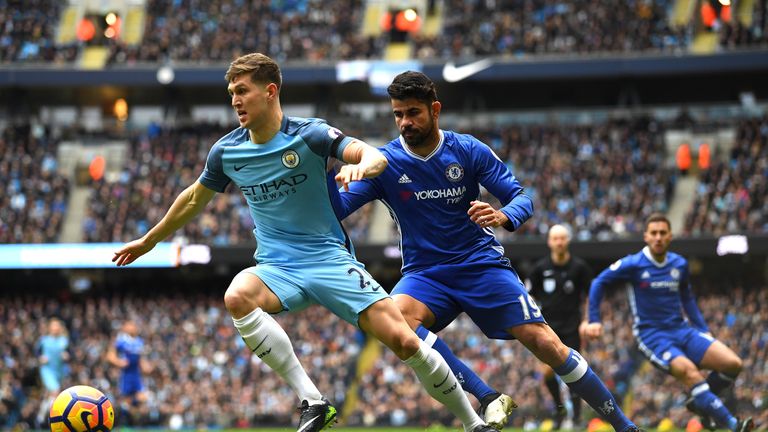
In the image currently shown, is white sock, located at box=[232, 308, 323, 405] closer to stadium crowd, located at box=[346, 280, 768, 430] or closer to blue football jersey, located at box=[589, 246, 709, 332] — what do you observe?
blue football jersey, located at box=[589, 246, 709, 332]

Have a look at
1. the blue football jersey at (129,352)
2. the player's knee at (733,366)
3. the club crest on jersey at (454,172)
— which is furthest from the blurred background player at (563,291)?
the blue football jersey at (129,352)

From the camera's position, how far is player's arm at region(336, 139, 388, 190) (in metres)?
6.04

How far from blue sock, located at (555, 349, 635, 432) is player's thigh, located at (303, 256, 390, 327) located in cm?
155

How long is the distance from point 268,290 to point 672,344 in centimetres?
600

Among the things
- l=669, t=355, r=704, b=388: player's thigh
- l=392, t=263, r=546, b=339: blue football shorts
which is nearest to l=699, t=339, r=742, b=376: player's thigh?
l=669, t=355, r=704, b=388: player's thigh

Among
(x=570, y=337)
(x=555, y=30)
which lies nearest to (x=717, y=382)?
(x=570, y=337)

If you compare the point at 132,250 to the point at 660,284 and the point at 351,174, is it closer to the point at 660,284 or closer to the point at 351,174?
the point at 351,174

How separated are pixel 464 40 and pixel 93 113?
1570cm

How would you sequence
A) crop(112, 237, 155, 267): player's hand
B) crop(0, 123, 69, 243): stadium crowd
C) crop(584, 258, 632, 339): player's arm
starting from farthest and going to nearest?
crop(0, 123, 69, 243): stadium crowd → crop(584, 258, 632, 339): player's arm → crop(112, 237, 155, 267): player's hand

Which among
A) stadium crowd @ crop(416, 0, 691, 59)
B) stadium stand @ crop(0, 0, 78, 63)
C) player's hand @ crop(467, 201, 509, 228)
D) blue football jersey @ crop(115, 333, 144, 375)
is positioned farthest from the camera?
stadium stand @ crop(0, 0, 78, 63)

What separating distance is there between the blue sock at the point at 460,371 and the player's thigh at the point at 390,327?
63cm

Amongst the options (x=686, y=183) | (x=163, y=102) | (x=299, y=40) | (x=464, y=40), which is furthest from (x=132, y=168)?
(x=686, y=183)

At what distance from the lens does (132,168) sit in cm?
3716

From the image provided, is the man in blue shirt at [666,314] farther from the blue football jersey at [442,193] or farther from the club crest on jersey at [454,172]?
the club crest on jersey at [454,172]
